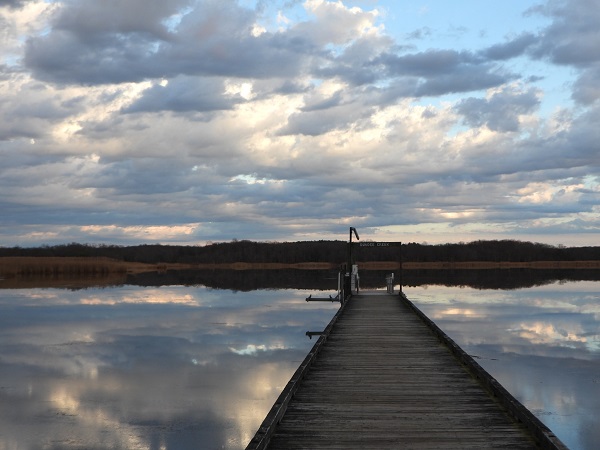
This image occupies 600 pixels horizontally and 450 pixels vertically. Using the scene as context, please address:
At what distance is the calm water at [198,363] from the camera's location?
1102 centimetres

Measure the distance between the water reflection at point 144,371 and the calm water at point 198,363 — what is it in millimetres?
37

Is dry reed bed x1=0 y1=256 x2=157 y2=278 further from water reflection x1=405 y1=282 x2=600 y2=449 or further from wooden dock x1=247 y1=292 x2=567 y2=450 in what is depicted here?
wooden dock x1=247 y1=292 x2=567 y2=450

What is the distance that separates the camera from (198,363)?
681 inches

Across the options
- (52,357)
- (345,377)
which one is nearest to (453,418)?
(345,377)

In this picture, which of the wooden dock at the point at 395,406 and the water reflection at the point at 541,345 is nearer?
the wooden dock at the point at 395,406

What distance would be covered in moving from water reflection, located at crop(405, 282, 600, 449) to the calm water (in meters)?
0.05

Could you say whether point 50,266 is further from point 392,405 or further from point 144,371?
point 392,405

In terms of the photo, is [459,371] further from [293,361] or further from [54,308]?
[54,308]

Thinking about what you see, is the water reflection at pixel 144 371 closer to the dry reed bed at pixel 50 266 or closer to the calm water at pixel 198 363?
the calm water at pixel 198 363

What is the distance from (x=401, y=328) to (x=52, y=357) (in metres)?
9.93

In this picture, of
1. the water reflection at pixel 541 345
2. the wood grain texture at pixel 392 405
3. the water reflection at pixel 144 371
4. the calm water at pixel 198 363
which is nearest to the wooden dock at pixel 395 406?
the wood grain texture at pixel 392 405

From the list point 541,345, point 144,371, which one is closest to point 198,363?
point 144,371

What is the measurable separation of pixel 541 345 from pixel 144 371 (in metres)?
12.0

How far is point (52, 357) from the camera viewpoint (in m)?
18.4
